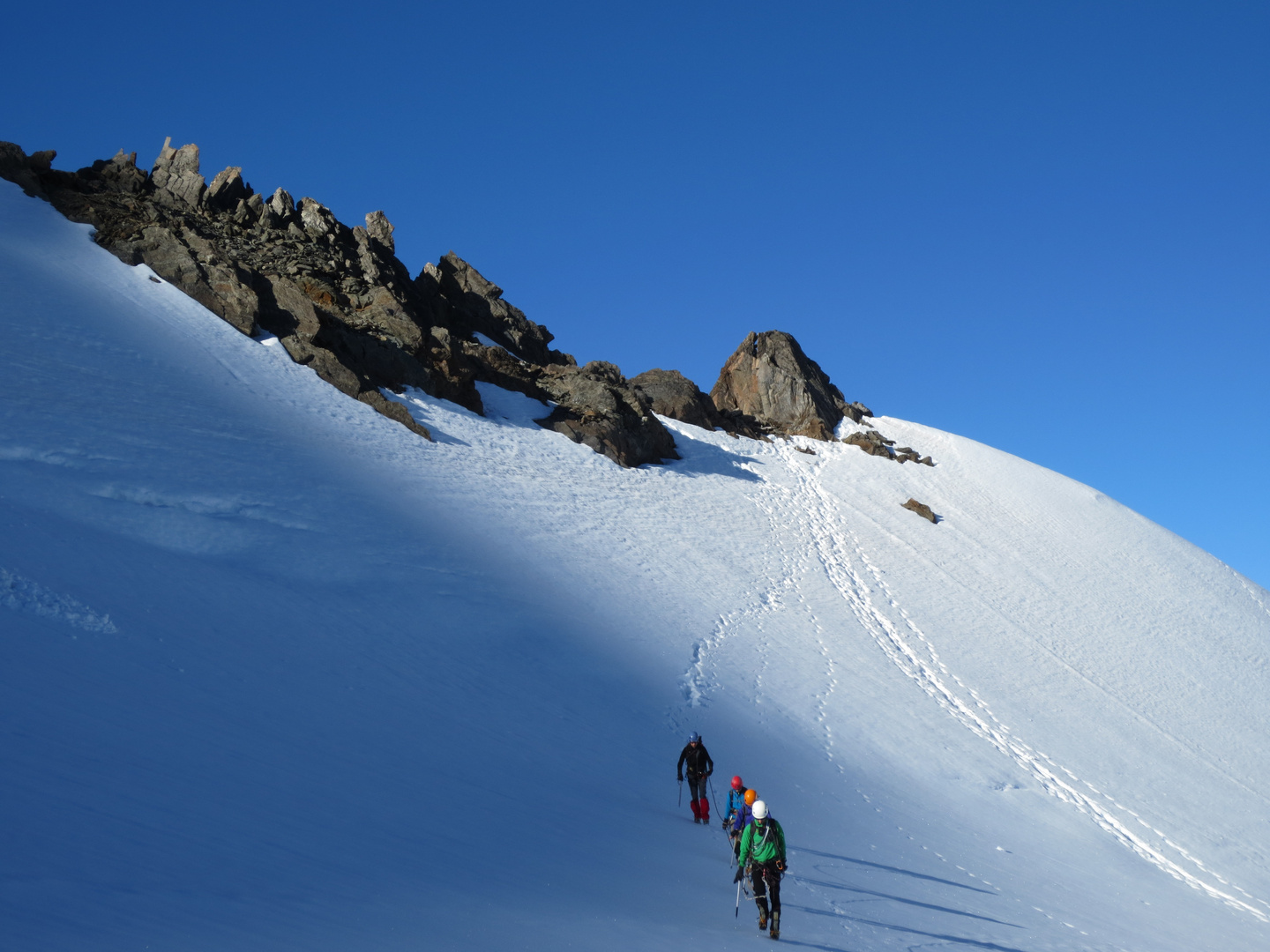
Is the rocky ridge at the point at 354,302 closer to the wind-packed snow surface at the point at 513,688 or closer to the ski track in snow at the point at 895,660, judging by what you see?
the wind-packed snow surface at the point at 513,688

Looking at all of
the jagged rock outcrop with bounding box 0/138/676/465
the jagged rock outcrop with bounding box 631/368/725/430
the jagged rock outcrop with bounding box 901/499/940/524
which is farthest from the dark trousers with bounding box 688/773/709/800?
the jagged rock outcrop with bounding box 631/368/725/430

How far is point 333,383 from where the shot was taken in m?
27.7

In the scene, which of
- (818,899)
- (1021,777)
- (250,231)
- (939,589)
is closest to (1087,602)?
(939,589)

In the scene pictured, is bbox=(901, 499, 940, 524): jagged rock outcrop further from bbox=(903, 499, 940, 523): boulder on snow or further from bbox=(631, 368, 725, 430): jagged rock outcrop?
bbox=(631, 368, 725, 430): jagged rock outcrop

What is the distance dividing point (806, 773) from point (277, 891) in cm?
1176

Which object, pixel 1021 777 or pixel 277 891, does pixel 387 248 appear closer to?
pixel 1021 777

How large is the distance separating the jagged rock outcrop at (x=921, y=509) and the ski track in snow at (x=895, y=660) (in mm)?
3576

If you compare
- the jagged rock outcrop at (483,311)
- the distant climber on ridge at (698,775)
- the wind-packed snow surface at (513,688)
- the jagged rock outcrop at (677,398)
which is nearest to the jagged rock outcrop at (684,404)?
the jagged rock outcrop at (677,398)

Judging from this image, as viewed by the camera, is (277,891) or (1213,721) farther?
(1213,721)

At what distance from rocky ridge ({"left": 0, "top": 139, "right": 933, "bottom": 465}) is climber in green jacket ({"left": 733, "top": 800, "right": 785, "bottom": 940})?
21309 mm

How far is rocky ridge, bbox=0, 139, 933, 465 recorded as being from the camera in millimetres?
28953

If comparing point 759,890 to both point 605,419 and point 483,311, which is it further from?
point 483,311

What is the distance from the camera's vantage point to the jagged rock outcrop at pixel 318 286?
28.8 meters

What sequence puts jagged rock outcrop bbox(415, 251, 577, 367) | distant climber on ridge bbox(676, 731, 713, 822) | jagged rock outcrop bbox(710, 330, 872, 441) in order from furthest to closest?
jagged rock outcrop bbox(710, 330, 872, 441) → jagged rock outcrop bbox(415, 251, 577, 367) → distant climber on ridge bbox(676, 731, 713, 822)
